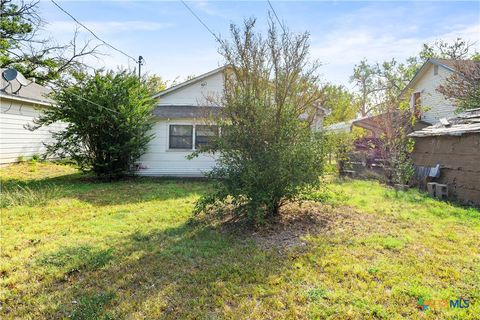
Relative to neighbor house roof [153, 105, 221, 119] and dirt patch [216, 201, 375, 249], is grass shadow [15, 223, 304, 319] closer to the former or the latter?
dirt patch [216, 201, 375, 249]

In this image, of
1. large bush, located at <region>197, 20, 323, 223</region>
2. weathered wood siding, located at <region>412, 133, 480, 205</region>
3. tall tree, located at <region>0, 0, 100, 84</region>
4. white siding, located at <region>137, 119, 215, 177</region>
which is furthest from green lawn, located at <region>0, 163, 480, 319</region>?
tall tree, located at <region>0, 0, 100, 84</region>

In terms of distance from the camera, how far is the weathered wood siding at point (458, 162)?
27.0 ft

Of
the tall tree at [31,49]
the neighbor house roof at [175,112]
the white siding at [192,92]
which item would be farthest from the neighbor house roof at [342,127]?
the tall tree at [31,49]

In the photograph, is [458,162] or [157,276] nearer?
[157,276]

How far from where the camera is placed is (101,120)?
10.4 m

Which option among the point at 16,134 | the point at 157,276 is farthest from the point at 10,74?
the point at 157,276

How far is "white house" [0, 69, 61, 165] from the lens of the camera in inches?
517

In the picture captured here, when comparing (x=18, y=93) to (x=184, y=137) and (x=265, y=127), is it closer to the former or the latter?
(x=184, y=137)

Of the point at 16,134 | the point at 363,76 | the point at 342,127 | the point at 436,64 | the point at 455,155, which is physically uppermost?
the point at 363,76

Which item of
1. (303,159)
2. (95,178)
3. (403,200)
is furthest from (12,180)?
(403,200)

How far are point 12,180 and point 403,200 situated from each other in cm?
1211

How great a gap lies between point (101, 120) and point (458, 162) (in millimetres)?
10931

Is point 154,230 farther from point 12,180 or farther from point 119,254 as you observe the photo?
point 12,180

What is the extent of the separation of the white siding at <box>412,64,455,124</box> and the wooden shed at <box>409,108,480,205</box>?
24.3 feet
